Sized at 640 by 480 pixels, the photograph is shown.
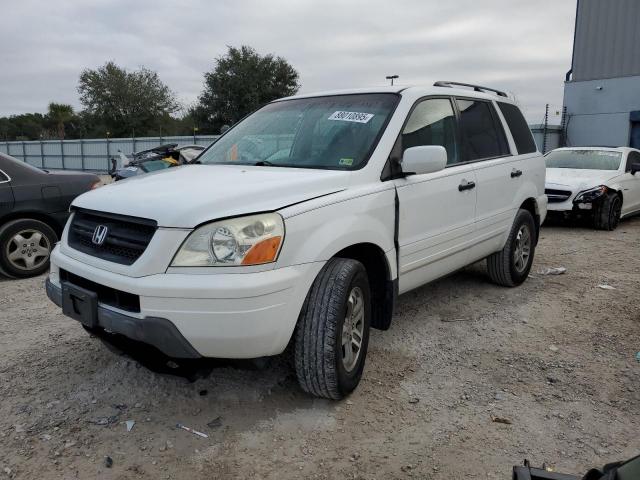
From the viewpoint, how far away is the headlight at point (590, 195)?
8.94 m

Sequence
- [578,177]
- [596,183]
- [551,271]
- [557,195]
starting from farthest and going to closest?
[578,177] < [557,195] < [596,183] < [551,271]

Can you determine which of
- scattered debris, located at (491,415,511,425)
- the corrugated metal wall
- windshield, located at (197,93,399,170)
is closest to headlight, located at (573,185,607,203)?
windshield, located at (197,93,399,170)

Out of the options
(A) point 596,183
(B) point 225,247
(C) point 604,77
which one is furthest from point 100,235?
(C) point 604,77

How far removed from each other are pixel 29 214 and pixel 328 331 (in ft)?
14.9

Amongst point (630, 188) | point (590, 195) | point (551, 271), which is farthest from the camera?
point (630, 188)

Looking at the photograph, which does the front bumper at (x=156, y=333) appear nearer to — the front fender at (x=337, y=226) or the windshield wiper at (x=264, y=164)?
the front fender at (x=337, y=226)

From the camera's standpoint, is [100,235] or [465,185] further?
[465,185]

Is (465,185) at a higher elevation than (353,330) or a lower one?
higher

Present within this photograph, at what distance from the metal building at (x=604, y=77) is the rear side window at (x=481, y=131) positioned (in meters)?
17.2

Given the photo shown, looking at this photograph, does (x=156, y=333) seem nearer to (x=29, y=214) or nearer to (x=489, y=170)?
(x=489, y=170)

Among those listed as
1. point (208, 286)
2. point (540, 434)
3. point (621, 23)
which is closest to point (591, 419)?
point (540, 434)

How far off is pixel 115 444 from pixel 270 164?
1.87 m

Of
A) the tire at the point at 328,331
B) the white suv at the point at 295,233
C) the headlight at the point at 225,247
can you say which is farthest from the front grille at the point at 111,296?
the tire at the point at 328,331

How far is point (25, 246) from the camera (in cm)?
589
